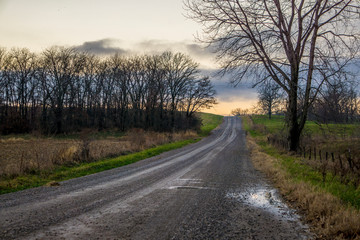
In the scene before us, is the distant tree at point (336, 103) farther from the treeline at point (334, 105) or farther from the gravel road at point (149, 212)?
the gravel road at point (149, 212)

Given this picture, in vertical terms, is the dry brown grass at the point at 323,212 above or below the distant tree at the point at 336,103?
below

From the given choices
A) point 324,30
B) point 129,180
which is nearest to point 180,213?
point 129,180

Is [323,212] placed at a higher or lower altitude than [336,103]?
lower

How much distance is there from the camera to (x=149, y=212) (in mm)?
5211

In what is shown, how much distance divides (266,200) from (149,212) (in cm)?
321

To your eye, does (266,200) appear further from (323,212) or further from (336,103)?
(336,103)

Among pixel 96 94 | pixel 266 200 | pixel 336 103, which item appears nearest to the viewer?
pixel 266 200

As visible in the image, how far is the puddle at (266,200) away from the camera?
17.4 ft

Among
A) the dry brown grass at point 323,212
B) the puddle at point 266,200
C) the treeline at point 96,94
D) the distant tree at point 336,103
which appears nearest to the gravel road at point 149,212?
the puddle at point 266,200

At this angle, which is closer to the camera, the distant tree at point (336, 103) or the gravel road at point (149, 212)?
the gravel road at point (149, 212)

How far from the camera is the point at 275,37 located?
47.1ft

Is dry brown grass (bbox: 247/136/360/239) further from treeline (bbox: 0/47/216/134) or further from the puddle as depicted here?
treeline (bbox: 0/47/216/134)

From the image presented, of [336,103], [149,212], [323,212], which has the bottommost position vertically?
[149,212]

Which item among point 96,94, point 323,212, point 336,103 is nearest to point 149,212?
point 323,212
